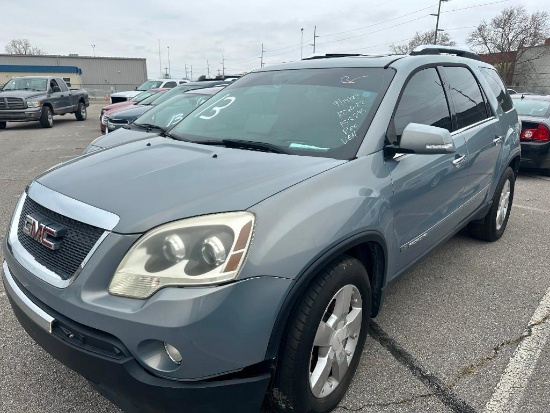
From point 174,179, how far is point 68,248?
1.78 ft

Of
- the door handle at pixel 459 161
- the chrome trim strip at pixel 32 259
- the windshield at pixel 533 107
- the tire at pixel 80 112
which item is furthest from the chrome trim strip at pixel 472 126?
the tire at pixel 80 112

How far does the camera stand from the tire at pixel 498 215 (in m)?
4.35

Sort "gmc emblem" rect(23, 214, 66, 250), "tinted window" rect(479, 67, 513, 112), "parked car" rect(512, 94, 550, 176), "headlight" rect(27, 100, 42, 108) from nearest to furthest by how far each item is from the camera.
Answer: "gmc emblem" rect(23, 214, 66, 250)
"tinted window" rect(479, 67, 513, 112)
"parked car" rect(512, 94, 550, 176)
"headlight" rect(27, 100, 42, 108)

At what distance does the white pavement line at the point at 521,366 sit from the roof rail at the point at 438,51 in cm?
213

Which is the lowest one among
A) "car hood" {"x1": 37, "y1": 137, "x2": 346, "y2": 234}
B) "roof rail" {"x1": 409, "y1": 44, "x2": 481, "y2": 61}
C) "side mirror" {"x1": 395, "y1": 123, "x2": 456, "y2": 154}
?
"car hood" {"x1": 37, "y1": 137, "x2": 346, "y2": 234}

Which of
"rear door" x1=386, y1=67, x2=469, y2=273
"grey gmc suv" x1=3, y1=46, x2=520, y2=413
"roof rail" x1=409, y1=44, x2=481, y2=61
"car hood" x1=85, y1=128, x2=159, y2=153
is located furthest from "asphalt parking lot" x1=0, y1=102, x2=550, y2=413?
"car hood" x1=85, y1=128, x2=159, y2=153

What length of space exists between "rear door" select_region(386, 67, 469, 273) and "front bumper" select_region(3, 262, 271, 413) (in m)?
1.26

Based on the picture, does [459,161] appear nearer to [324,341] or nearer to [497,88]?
[497,88]

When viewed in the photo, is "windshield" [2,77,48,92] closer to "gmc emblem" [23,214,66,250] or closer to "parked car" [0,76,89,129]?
"parked car" [0,76,89,129]

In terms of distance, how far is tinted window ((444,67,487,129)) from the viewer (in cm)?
343

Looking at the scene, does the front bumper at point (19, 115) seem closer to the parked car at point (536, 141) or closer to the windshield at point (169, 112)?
the windshield at point (169, 112)

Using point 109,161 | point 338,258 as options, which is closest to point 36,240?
point 109,161

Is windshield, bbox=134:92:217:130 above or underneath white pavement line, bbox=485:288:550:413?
above

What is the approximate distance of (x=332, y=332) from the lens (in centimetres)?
208
